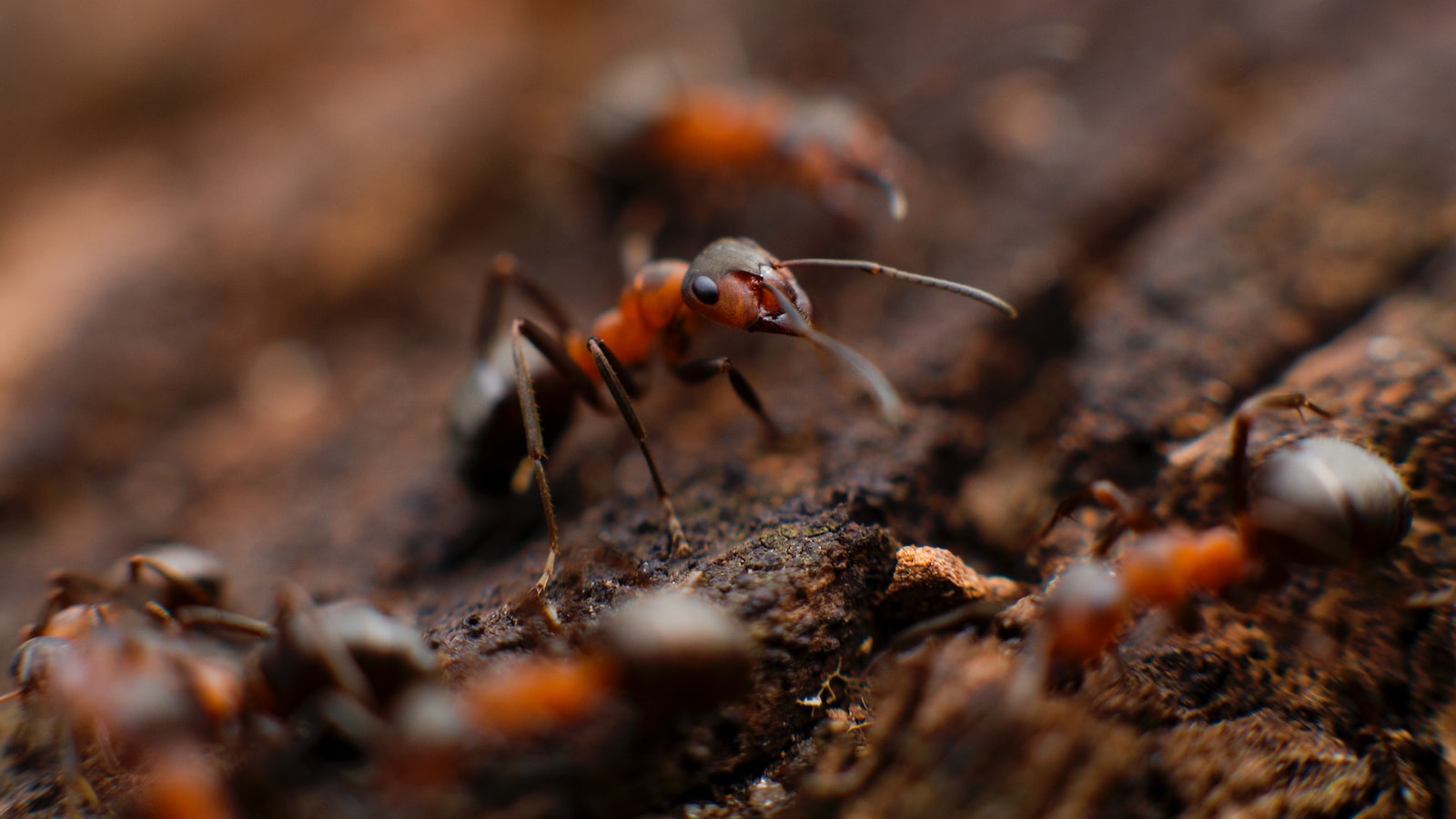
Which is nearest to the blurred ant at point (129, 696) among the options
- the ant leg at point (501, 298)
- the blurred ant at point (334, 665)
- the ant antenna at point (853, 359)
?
the blurred ant at point (334, 665)

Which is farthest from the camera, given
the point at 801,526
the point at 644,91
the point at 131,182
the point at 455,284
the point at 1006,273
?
the point at 131,182

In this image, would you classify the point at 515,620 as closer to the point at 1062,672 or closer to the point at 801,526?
the point at 801,526

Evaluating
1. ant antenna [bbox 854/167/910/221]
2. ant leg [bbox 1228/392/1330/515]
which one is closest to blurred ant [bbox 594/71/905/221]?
ant antenna [bbox 854/167/910/221]

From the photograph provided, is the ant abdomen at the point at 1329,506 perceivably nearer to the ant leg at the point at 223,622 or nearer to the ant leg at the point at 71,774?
the ant leg at the point at 223,622

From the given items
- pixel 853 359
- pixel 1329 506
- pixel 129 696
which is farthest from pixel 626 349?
pixel 1329 506

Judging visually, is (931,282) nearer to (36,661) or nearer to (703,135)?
(703,135)

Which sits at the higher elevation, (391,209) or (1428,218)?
(391,209)

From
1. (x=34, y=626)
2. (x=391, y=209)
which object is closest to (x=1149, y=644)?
(x=34, y=626)

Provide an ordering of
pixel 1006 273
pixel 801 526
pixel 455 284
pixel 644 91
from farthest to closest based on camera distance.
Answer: pixel 644 91 → pixel 455 284 → pixel 1006 273 → pixel 801 526
